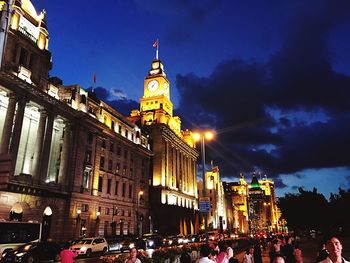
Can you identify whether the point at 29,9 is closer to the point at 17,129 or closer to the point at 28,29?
the point at 28,29

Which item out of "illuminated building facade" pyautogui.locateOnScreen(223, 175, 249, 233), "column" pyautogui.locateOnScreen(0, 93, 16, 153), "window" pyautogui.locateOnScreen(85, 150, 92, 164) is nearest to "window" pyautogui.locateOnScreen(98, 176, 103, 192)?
"window" pyautogui.locateOnScreen(85, 150, 92, 164)

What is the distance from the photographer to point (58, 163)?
4975 centimetres

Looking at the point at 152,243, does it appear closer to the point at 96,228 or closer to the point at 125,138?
the point at 96,228

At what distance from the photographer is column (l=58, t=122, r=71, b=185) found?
47656 mm

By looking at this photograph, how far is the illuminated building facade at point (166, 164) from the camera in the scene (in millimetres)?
80125

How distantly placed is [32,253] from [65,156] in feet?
81.3

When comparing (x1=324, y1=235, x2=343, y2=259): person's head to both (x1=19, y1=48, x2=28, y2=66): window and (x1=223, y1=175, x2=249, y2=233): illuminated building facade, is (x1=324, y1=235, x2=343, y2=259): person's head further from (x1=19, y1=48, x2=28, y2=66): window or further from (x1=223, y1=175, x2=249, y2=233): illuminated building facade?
(x1=223, y1=175, x2=249, y2=233): illuminated building facade

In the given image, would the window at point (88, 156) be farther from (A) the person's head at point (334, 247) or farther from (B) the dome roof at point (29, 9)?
(A) the person's head at point (334, 247)

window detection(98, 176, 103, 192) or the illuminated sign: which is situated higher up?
the illuminated sign

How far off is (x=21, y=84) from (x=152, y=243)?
27230mm

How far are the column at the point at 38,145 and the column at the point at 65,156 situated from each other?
4822 mm

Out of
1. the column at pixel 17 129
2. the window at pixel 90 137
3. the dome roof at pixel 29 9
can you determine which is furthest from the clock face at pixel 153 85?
the column at pixel 17 129

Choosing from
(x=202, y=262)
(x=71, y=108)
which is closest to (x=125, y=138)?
(x=71, y=108)

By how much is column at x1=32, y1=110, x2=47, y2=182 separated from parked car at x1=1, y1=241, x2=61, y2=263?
17.4 meters
